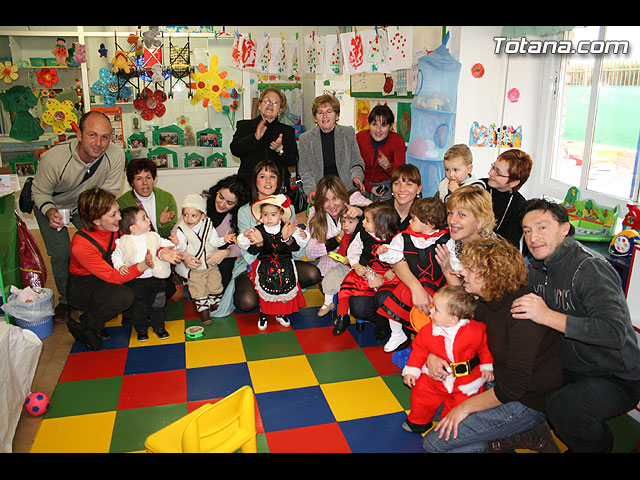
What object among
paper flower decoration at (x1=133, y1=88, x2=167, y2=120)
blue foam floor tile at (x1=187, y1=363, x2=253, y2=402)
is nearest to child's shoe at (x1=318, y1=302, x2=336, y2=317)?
blue foam floor tile at (x1=187, y1=363, x2=253, y2=402)

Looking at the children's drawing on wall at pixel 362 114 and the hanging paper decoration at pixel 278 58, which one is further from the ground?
the hanging paper decoration at pixel 278 58

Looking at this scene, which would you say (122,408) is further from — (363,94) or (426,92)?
(363,94)

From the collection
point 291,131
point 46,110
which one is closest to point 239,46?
point 291,131

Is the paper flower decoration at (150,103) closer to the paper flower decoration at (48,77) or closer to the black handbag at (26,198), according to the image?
the paper flower decoration at (48,77)

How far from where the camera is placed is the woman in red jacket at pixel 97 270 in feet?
10.7

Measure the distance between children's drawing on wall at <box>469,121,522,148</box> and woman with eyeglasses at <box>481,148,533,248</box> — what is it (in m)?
0.86

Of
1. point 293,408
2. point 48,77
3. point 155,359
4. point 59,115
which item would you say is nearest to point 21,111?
point 59,115

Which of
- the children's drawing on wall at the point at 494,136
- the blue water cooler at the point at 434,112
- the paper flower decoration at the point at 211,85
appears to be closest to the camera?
the blue water cooler at the point at 434,112

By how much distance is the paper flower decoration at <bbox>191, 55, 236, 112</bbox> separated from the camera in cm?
659

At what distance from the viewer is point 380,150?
430 cm

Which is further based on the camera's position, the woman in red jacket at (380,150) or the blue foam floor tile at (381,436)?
the woman in red jacket at (380,150)

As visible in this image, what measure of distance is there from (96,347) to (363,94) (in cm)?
406

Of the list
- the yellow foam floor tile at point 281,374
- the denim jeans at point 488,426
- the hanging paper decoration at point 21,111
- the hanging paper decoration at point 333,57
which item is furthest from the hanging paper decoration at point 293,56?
the denim jeans at point 488,426

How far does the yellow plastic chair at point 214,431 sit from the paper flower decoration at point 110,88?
5.70 m
